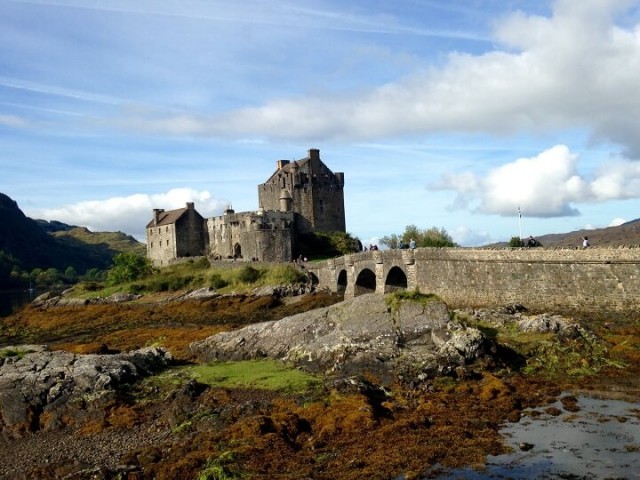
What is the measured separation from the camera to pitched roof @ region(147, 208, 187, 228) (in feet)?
277

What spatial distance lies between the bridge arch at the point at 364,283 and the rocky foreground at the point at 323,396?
20773 mm

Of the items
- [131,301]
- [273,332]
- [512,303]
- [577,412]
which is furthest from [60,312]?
[577,412]

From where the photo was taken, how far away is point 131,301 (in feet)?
224

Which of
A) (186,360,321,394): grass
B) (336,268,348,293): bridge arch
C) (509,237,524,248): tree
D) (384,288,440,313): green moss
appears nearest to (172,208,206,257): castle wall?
(336,268,348,293): bridge arch

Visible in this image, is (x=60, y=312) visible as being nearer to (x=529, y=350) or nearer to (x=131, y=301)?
(x=131, y=301)

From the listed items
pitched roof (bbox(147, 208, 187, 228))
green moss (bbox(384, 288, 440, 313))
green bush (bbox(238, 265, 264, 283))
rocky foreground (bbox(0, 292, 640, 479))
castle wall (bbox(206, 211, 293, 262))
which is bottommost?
rocky foreground (bbox(0, 292, 640, 479))

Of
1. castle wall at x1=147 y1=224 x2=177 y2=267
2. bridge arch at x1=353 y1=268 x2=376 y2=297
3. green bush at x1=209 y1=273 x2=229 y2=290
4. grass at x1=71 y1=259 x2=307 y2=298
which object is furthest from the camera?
castle wall at x1=147 y1=224 x2=177 y2=267

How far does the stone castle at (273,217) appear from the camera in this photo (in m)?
78.8

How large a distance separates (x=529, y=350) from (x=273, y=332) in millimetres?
11227

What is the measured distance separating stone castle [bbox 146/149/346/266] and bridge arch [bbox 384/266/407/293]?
91.7 ft

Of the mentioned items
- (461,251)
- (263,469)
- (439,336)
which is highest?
(461,251)

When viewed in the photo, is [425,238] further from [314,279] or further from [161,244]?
[161,244]

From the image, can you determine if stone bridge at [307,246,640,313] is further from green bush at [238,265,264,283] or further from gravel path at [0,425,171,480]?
gravel path at [0,425,171,480]

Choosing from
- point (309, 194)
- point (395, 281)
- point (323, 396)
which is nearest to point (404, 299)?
point (323, 396)
